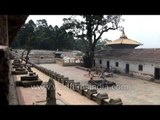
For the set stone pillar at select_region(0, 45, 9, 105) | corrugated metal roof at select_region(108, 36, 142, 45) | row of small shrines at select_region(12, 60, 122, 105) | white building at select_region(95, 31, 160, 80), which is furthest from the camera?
corrugated metal roof at select_region(108, 36, 142, 45)

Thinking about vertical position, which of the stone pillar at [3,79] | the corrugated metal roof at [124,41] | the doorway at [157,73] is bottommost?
the doorway at [157,73]

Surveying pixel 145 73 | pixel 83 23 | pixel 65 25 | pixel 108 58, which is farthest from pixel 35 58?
pixel 145 73

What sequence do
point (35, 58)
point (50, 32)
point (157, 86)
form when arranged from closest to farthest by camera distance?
point (157, 86), point (35, 58), point (50, 32)

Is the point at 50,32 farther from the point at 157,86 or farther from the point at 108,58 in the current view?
the point at 157,86

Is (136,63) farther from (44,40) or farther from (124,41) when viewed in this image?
(44,40)

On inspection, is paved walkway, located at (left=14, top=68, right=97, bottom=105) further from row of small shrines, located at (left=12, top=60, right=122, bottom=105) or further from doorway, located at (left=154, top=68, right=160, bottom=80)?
doorway, located at (left=154, top=68, right=160, bottom=80)

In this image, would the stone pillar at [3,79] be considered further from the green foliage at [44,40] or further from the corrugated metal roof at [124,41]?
the green foliage at [44,40]

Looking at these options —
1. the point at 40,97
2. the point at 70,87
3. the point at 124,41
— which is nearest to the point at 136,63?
the point at 124,41

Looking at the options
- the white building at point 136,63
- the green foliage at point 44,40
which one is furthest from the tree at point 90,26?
the green foliage at point 44,40

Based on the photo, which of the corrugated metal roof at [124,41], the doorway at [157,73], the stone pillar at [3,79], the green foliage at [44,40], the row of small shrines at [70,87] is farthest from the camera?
the green foliage at [44,40]

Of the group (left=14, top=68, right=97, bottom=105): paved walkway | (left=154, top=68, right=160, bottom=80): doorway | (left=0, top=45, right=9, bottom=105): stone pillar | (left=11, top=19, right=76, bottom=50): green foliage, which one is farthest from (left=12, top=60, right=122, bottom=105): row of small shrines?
(left=11, top=19, right=76, bottom=50): green foliage

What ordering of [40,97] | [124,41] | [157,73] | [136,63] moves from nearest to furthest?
[40,97]
[157,73]
[136,63]
[124,41]
